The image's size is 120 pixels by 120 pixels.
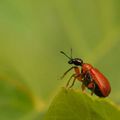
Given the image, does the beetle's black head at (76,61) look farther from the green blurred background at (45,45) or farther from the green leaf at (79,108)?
the green leaf at (79,108)

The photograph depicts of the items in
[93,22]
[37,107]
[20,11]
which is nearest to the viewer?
[37,107]

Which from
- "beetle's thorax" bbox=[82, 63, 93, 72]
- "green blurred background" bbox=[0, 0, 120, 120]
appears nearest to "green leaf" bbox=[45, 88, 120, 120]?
"green blurred background" bbox=[0, 0, 120, 120]

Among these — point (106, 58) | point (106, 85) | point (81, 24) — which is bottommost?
point (106, 85)

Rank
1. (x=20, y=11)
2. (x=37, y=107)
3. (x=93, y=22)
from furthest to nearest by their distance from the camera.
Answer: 1. (x=93, y=22)
2. (x=20, y=11)
3. (x=37, y=107)

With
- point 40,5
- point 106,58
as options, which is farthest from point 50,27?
point 106,58

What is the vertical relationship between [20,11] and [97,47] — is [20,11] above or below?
above

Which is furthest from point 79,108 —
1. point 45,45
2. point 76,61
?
point 76,61

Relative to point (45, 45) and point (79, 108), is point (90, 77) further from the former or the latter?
point (79, 108)

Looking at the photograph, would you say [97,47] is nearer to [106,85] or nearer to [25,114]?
[106,85]

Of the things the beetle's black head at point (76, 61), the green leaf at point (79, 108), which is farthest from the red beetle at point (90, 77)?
the green leaf at point (79, 108)
